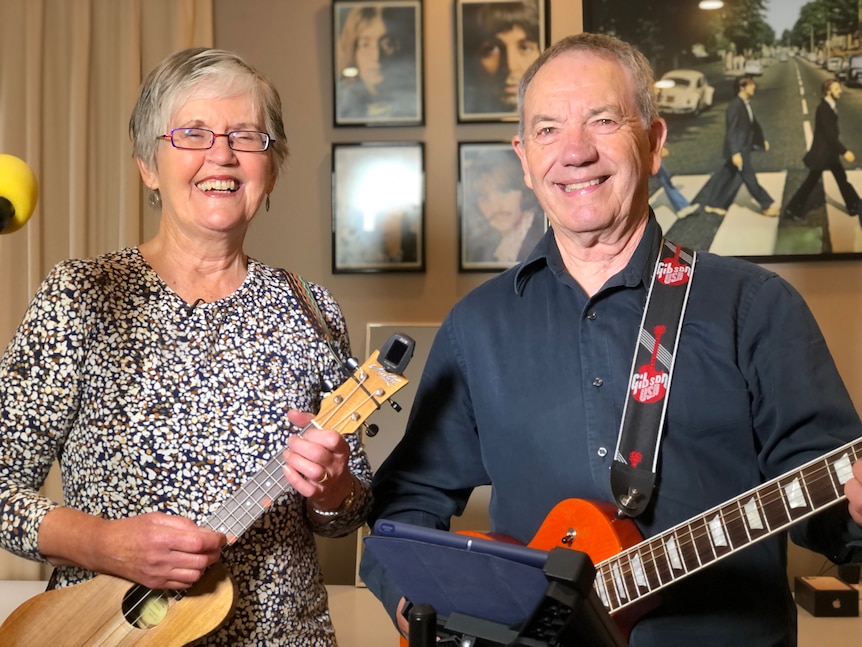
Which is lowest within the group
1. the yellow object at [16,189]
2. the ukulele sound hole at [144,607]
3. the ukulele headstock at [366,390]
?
the ukulele sound hole at [144,607]

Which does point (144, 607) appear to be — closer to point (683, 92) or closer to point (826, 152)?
point (683, 92)

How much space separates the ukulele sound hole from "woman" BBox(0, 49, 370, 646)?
74 millimetres

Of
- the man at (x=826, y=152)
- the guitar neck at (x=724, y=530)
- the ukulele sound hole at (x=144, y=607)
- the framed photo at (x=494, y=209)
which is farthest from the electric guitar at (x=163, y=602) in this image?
the man at (x=826, y=152)

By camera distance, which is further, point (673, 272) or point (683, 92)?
point (683, 92)

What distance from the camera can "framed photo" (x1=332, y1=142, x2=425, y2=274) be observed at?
3.87 m

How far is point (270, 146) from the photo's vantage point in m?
1.77

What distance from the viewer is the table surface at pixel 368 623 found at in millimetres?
2934

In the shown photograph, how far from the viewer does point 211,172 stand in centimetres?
170

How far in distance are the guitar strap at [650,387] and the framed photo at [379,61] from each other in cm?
234

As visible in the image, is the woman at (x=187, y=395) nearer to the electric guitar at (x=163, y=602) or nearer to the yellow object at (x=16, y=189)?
the electric guitar at (x=163, y=602)

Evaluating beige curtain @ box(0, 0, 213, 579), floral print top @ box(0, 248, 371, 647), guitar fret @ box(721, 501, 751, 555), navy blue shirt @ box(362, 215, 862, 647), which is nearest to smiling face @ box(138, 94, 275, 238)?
floral print top @ box(0, 248, 371, 647)

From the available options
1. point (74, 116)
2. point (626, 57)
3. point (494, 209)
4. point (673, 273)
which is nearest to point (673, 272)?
point (673, 273)

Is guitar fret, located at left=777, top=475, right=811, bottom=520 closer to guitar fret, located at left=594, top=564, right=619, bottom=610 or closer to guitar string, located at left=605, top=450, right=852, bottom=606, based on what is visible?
guitar string, located at left=605, top=450, right=852, bottom=606

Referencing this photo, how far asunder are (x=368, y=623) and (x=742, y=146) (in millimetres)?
2346
